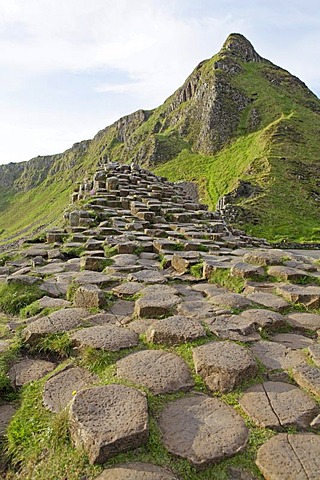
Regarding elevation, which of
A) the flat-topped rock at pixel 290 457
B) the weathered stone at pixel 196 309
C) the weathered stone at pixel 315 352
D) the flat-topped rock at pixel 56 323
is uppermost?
the flat-topped rock at pixel 56 323

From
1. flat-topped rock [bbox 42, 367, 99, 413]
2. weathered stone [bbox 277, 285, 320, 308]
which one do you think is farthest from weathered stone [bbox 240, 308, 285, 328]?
flat-topped rock [bbox 42, 367, 99, 413]

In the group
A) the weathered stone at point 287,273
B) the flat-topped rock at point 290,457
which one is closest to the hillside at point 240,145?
the weathered stone at point 287,273

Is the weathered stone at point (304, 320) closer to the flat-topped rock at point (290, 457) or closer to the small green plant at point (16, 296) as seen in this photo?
the flat-topped rock at point (290, 457)

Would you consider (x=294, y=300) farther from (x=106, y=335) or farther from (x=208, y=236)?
(x=208, y=236)

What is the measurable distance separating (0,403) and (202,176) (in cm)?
5340

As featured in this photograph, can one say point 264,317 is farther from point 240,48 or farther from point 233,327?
point 240,48

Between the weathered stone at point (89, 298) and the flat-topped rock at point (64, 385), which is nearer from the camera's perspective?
the flat-topped rock at point (64, 385)

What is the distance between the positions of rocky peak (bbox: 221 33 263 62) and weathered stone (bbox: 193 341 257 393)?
97.3m

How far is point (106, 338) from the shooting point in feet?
11.2

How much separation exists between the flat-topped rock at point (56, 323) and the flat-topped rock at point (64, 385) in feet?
2.32

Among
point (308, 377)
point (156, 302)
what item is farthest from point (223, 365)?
point (156, 302)

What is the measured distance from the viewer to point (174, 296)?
185 inches

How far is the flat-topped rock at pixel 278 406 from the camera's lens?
7.74ft

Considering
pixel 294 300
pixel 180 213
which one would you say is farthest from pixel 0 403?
pixel 180 213
